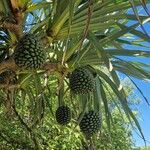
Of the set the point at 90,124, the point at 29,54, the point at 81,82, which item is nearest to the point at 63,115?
the point at 90,124

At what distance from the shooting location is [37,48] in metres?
2.38

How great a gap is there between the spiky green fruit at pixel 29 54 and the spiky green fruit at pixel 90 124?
0.58 meters

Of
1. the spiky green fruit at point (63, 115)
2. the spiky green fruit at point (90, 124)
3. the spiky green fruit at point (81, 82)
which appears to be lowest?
the spiky green fruit at point (90, 124)

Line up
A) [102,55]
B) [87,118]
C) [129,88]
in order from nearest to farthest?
[102,55], [87,118], [129,88]

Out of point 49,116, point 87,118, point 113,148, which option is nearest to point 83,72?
point 87,118

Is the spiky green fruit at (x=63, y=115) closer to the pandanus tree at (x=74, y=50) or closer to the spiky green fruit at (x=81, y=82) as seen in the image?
the pandanus tree at (x=74, y=50)

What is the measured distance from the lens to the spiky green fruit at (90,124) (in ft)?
9.17

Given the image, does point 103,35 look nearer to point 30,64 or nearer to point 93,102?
point 93,102

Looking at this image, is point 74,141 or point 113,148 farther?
point 113,148

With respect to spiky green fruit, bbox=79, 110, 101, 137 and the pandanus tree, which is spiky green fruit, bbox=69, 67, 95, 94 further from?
spiky green fruit, bbox=79, 110, 101, 137

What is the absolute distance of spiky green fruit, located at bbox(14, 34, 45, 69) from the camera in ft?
7.63

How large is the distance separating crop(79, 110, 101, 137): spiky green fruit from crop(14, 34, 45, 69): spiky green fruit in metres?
0.58

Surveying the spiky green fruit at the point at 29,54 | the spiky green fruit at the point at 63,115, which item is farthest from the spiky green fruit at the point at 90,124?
the spiky green fruit at the point at 29,54

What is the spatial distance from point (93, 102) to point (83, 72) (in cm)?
46
